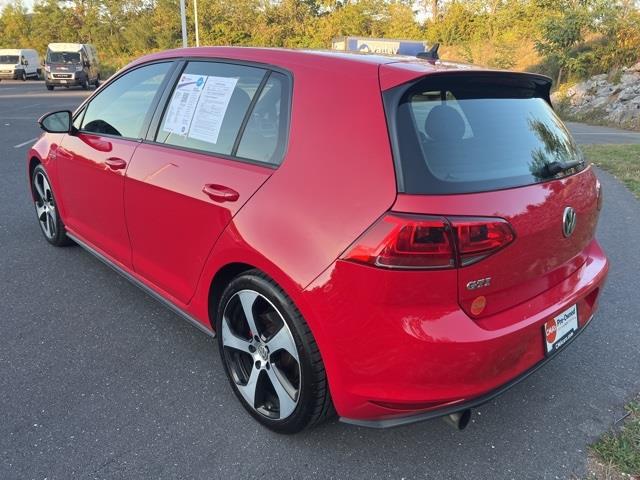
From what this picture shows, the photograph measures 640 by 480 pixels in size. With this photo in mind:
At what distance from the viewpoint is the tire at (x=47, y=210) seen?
441cm

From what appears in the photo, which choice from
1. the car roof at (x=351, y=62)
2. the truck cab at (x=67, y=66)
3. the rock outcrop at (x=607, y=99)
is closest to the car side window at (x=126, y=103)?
the car roof at (x=351, y=62)

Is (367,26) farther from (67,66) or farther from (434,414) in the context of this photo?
(434,414)

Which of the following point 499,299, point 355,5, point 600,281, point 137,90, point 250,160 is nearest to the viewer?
point 499,299

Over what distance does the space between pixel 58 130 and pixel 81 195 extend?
20.4 inches

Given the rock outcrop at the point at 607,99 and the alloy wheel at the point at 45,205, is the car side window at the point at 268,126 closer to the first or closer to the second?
the alloy wheel at the point at 45,205

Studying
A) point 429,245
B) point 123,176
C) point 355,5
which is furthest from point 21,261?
point 355,5

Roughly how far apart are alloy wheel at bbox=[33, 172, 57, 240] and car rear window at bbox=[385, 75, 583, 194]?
11.6 feet

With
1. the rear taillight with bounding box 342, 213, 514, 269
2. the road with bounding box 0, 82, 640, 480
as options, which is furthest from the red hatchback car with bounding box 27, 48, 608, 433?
the road with bounding box 0, 82, 640, 480

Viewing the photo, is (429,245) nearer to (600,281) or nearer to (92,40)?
(600,281)

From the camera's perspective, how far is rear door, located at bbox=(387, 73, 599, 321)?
6.13 ft

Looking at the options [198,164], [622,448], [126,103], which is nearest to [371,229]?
[198,164]

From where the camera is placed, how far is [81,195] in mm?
3781

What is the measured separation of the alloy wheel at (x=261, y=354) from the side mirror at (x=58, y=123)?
2.25 metres

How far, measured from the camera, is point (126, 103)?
344 cm
